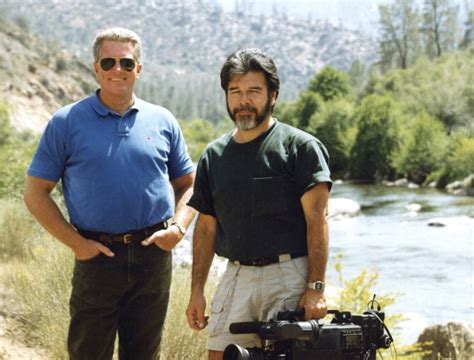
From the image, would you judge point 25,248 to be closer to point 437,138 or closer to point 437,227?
point 437,227

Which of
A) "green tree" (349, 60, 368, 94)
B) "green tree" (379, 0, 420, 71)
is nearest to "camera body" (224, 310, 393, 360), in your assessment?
"green tree" (379, 0, 420, 71)

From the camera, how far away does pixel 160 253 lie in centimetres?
376

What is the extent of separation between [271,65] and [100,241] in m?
1.17

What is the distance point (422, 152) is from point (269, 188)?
36958 millimetres

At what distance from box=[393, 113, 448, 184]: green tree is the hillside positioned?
20326mm

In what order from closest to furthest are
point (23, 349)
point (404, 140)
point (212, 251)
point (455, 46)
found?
point (212, 251) → point (23, 349) → point (404, 140) → point (455, 46)

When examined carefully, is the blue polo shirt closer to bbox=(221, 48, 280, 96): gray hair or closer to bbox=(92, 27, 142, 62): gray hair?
bbox=(92, 27, 142, 62): gray hair

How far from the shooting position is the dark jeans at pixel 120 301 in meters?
3.63

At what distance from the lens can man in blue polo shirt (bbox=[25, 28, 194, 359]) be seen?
3607 mm

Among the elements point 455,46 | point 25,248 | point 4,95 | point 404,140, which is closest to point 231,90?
point 25,248

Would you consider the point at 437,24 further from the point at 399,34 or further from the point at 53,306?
the point at 53,306

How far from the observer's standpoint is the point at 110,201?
3.61m

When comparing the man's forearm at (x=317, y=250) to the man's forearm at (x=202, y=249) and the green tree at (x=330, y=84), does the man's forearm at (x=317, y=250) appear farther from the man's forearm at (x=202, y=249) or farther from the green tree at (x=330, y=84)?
the green tree at (x=330, y=84)

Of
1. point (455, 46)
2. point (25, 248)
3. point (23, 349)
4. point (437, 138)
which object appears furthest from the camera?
point (455, 46)
